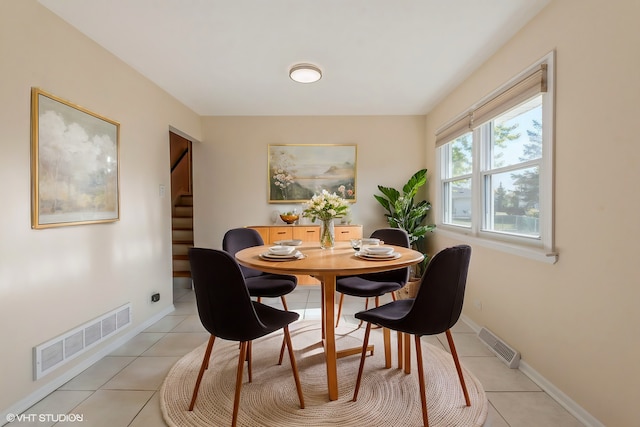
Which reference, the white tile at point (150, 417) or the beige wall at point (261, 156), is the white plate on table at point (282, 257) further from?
the beige wall at point (261, 156)

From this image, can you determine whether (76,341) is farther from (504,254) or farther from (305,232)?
(504,254)

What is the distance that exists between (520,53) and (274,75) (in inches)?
82.5

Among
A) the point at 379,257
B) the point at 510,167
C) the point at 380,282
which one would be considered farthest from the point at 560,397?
the point at 510,167

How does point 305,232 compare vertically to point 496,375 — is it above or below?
above

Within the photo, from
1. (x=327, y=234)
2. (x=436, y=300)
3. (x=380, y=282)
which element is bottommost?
(x=380, y=282)

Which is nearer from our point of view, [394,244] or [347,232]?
[394,244]

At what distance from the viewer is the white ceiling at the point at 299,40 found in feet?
6.00

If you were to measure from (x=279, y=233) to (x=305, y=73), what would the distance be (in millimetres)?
2008

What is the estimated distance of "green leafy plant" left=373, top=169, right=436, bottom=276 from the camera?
361 centimetres

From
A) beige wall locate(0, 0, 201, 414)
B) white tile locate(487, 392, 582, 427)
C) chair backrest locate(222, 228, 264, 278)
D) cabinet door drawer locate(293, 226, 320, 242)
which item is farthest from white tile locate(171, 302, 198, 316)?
white tile locate(487, 392, 582, 427)

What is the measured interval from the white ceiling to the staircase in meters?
2.09

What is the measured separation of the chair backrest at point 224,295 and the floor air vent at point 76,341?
123 cm

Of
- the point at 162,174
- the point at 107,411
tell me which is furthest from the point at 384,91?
the point at 107,411

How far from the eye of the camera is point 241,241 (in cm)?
257
